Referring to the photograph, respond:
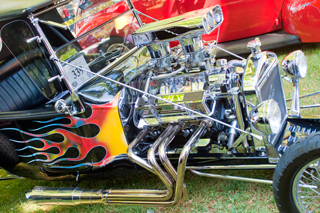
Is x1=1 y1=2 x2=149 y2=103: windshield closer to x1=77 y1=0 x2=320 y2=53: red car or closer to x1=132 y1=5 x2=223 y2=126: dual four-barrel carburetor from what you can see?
x1=132 y1=5 x2=223 y2=126: dual four-barrel carburetor

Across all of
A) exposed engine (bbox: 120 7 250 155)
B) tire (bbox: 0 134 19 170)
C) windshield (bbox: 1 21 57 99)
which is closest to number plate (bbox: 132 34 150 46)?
exposed engine (bbox: 120 7 250 155)

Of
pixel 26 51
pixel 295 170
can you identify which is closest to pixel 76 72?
pixel 26 51

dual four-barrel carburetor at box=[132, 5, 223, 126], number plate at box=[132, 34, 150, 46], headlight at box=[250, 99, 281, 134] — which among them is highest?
number plate at box=[132, 34, 150, 46]

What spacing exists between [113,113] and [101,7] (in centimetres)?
96

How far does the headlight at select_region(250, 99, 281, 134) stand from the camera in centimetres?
173

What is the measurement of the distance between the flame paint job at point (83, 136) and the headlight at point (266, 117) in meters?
1.02

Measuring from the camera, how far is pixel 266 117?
1722 mm

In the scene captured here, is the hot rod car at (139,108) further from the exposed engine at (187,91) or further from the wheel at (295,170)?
the wheel at (295,170)

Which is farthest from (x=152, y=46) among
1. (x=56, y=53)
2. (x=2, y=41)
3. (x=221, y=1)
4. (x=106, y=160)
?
(x=221, y=1)

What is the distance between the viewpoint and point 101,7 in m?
2.47

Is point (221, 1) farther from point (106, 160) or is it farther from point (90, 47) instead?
point (106, 160)

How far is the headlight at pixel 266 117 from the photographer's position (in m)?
1.73

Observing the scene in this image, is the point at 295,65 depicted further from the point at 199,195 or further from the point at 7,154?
the point at 7,154

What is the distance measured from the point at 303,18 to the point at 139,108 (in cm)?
299
